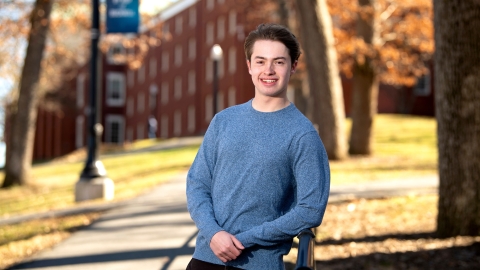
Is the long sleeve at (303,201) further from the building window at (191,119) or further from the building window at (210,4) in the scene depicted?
the building window at (191,119)

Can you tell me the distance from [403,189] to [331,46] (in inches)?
247

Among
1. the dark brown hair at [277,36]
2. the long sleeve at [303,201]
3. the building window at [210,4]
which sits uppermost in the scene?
the building window at [210,4]

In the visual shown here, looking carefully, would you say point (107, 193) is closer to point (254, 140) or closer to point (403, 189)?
point (403, 189)

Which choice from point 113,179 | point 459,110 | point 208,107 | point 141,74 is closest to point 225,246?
point 459,110

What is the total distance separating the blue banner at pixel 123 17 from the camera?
51.5ft

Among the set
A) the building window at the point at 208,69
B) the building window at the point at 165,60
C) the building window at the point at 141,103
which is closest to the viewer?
the building window at the point at 208,69

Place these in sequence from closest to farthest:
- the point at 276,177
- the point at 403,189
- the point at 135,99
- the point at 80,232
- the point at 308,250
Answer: the point at 308,250 → the point at 276,177 → the point at 80,232 → the point at 403,189 → the point at 135,99

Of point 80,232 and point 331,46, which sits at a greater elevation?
point 331,46

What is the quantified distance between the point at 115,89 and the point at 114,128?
3307 millimetres

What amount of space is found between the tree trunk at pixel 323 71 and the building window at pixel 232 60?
83.6 feet

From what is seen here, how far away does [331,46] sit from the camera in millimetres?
19656

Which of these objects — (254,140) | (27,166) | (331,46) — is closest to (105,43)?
(27,166)

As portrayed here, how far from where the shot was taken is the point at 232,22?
1843 inches

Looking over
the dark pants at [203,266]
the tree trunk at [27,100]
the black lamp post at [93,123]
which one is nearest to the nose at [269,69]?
the dark pants at [203,266]
